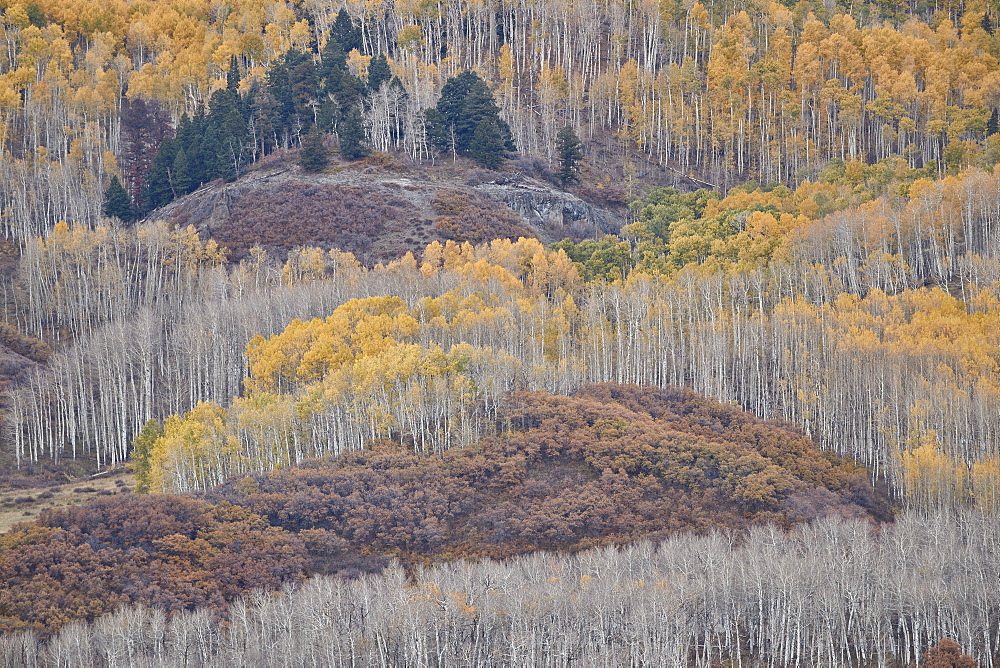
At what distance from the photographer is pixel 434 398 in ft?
267

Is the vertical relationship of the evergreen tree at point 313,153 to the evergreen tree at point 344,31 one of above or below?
A: below

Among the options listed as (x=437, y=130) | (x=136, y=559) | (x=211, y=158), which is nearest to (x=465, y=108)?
(x=437, y=130)

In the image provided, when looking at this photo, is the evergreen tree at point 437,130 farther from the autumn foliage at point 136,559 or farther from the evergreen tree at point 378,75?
the autumn foliage at point 136,559

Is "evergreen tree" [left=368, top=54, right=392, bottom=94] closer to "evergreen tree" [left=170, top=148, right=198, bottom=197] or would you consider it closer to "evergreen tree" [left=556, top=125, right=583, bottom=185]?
"evergreen tree" [left=556, top=125, right=583, bottom=185]

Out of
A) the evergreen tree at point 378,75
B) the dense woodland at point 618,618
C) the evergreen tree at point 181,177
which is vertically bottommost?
the dense woodland at point 618,618

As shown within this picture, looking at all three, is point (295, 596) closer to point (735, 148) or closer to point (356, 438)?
point (356, 438)

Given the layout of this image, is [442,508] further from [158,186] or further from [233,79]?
[233,79]

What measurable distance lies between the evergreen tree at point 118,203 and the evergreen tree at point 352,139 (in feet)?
77.7

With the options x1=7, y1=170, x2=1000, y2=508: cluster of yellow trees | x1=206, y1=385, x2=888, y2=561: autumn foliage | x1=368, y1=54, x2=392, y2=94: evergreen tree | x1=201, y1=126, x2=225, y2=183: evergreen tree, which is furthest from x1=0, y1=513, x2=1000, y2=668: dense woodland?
x1=368, y1=54, x2=392, y2=94: evergreen tree

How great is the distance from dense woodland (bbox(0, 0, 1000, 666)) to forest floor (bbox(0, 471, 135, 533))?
306 centimetres

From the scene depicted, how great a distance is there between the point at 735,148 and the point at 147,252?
Answer: 217ft

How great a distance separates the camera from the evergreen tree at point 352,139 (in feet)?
425

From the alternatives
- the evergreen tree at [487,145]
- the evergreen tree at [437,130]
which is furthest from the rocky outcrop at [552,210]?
the evergreen tree at [437,130]

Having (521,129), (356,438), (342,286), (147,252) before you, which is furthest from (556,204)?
(356,438)
